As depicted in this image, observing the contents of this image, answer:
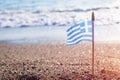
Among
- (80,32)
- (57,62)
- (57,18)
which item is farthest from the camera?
(57,18)

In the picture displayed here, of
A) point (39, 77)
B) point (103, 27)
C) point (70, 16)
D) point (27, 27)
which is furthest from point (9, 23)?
point (39, 77)

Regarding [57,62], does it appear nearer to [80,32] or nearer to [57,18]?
[80,32]

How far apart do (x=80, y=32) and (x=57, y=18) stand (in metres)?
11.4

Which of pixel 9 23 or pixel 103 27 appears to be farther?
pixel 9 23

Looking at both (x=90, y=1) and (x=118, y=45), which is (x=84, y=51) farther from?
(x=90, y=1)

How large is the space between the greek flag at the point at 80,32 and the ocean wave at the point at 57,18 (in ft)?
29.9

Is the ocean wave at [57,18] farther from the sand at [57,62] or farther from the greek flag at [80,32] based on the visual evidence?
the greek flag at [80,32]

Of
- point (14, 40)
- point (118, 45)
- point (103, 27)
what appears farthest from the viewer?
point (103, 27)

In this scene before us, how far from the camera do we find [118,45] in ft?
38.6

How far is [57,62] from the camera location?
9.32 m

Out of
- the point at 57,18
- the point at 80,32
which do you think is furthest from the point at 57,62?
the point at 57,18

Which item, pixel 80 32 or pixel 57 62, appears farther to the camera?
pixel 57 62

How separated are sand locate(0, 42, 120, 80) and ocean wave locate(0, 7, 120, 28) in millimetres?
4283

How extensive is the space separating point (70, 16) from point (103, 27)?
4263mm
